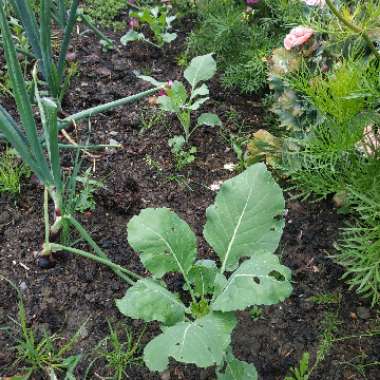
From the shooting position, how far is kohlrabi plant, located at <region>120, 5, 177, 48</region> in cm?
271

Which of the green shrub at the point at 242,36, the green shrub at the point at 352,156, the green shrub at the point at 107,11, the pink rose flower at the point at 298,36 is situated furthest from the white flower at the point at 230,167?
the green shrub at the point at 107,11

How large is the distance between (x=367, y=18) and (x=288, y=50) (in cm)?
65

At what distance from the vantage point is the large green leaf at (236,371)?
1.47 m

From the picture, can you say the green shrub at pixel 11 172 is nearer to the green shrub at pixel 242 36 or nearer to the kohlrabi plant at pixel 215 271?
the kohlrabi plant at pixel 215 271

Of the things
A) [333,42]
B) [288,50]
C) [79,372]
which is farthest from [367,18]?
[79,372]

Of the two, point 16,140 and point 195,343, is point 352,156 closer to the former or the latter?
point 195,343

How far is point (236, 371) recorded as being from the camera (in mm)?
1471

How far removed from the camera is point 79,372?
1.59m

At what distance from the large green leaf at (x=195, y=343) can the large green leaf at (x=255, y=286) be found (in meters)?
0.05

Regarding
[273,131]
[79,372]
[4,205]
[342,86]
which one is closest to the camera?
[79,372]

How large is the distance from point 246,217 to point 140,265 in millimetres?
480

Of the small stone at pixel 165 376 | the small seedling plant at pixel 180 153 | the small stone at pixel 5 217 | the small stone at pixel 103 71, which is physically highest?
the small stone at pixel 103 71

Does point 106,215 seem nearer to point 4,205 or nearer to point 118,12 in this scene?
point 4,205

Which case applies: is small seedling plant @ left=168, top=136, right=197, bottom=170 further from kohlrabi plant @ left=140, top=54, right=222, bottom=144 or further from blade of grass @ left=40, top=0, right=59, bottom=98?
blade of grass @ left=40, top=0, right=59, bottom=98
